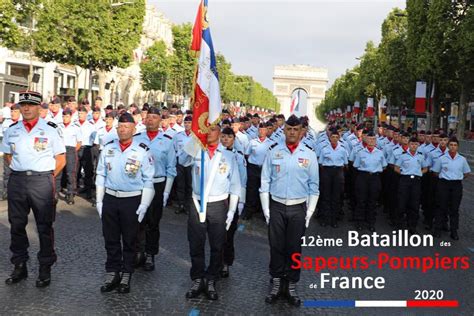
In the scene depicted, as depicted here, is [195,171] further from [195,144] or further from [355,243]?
[355,243]

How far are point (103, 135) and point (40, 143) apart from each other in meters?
5.21

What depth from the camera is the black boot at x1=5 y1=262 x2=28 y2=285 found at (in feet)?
20.1

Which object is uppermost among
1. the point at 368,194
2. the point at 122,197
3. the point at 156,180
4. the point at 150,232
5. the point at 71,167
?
the point at 156,180

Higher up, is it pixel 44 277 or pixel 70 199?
pixel 70 199

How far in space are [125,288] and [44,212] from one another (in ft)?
4.18

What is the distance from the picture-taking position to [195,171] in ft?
20.1

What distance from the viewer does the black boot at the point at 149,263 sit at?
6939 mm

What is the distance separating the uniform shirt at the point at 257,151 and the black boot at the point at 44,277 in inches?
234

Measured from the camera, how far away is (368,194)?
10.5 meters

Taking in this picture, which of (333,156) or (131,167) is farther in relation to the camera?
(333,156)

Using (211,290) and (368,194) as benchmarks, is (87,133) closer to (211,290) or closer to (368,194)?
(368,194)

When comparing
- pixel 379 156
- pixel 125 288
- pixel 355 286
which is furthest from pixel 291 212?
pixel 379 156

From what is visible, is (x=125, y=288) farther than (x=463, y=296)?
No

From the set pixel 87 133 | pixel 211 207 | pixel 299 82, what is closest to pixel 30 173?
pixel 211 207
